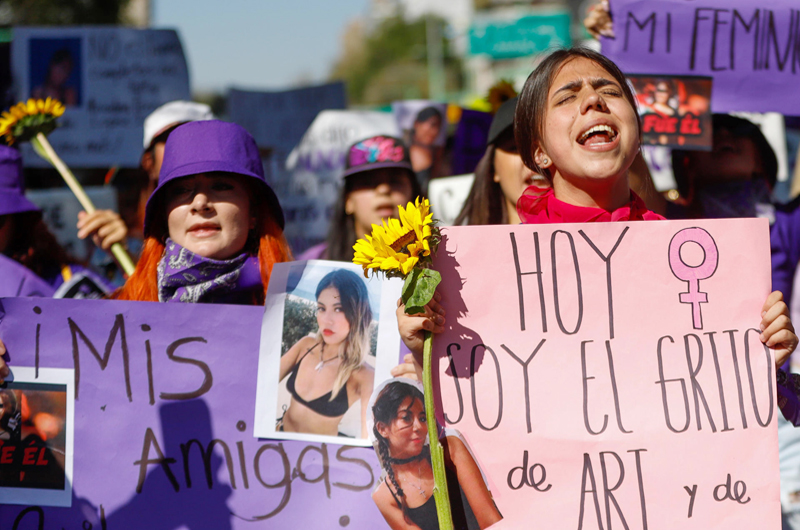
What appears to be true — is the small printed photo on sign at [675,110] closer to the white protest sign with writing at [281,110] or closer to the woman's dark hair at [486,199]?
the woman's dark hair at [486,199]

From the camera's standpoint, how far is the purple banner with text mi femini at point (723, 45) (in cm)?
275

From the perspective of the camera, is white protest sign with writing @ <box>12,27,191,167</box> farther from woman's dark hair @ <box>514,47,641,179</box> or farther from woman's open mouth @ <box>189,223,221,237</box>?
woman's dark hair @ <box>514,47,641,179</box>

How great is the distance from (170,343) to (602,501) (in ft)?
3.66

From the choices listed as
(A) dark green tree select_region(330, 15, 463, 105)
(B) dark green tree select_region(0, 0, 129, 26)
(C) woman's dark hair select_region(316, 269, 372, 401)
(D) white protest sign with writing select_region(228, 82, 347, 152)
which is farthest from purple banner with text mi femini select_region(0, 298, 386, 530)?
(A) dark green tree select_region(330, 15, 463, 105)

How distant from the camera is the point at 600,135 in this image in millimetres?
1745

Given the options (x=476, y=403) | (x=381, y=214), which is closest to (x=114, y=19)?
(x=381, y=214)

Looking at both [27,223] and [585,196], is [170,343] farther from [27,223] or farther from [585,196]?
[27,223]

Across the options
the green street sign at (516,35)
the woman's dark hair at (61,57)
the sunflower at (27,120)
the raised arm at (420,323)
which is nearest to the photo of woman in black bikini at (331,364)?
the raised arm at (420,323)

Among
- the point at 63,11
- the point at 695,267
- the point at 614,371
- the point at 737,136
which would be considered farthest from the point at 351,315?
the point at 63,11

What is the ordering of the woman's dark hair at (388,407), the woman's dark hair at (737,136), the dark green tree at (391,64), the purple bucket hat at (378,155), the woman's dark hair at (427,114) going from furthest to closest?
the dark green tree at (391,64) → the woman's dark hair at (427,114) → the purple bucket hat at (378,155) → the woman's dark hair at (737,136) → the woman's dark hair at (388,407)

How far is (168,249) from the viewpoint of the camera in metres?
2.23

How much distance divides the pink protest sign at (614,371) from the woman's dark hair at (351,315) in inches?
11.4

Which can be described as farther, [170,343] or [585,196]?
[170,343]

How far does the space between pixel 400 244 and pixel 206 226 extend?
0.86 m
